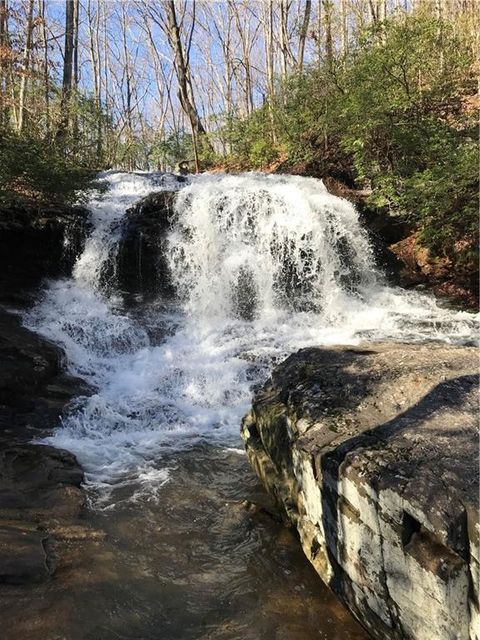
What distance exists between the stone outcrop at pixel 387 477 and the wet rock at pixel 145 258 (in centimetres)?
732

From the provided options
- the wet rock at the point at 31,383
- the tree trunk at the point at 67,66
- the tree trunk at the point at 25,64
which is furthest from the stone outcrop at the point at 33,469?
the tree trunk at the point at 67,66

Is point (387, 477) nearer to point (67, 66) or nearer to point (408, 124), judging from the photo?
point (408, 124)

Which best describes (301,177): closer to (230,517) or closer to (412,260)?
(412,260)

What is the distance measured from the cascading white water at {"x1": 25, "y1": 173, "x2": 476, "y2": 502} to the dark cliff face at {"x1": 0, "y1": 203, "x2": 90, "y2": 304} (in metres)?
0.41

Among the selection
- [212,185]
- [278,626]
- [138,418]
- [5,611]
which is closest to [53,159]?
[212,185]

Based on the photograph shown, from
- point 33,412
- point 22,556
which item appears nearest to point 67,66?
point 33,412

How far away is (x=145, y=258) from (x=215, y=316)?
271 cm

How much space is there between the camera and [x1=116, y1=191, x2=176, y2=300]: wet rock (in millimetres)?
11227

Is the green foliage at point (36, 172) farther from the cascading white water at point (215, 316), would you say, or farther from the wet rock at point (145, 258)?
the wet rock at point (145, 258)

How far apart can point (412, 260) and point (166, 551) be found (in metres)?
9.23

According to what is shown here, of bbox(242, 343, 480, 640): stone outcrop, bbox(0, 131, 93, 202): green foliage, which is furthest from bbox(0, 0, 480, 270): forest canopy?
bbox(242, 343, 480, 640): stone outcrop

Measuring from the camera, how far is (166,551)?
381 centimetres

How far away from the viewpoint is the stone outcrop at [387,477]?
7.25 ft

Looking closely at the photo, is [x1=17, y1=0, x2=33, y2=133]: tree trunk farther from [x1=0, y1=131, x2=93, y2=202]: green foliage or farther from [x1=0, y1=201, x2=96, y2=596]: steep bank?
[x1=0, y1=201, x2=96, y2=596]: steep bank
